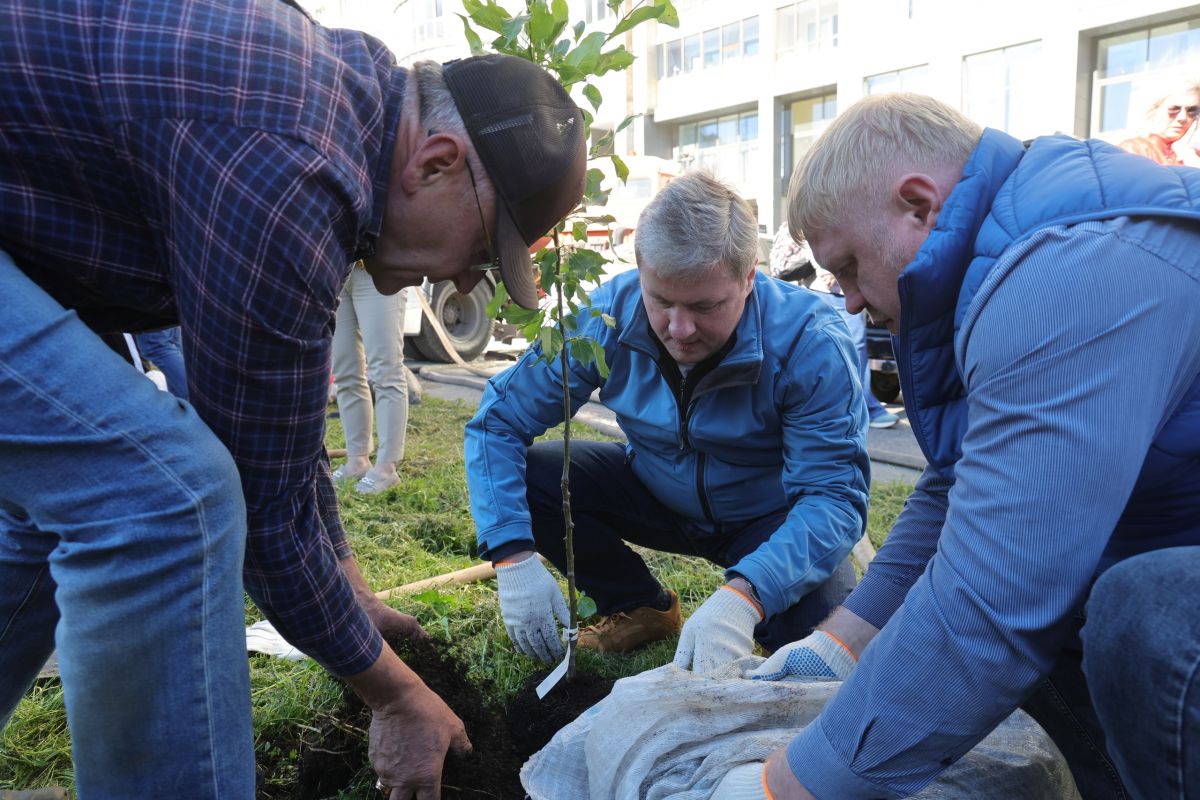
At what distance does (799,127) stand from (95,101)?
31.2 metres

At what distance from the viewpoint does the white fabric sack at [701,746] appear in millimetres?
1564

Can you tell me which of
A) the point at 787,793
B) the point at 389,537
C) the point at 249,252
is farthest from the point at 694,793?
the point at 389,537

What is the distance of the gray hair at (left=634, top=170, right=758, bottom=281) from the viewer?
2.33m

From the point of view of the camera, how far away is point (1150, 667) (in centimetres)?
115

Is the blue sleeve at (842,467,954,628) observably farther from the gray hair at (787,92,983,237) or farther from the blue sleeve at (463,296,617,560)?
the blue sleeve at (463,296,617,560)

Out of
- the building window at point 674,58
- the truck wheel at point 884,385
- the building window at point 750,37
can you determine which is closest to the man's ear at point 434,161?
the truck wheel at point 884,385

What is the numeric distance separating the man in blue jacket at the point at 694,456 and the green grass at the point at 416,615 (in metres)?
0.15

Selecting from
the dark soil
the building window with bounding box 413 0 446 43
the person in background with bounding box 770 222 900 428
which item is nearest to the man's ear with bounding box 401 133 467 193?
the dark soil

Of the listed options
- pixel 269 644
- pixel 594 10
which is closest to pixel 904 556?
pixel 269 644

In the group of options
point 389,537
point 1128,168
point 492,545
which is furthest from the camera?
point 389,537

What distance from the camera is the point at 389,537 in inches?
143

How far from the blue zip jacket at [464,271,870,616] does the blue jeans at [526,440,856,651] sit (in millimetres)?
68

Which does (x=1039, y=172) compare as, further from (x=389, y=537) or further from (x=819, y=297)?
(x=389, y=537)

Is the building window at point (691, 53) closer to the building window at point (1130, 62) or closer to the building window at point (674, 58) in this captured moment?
the building window at point (674, 58)
